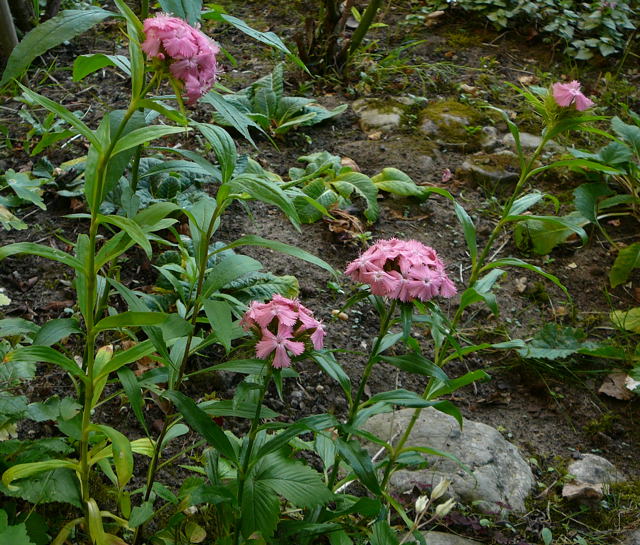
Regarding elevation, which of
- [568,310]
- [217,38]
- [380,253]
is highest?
[380,253]

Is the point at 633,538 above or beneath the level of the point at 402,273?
beneath

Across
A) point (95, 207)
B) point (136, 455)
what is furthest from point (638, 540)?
point (95, 207)

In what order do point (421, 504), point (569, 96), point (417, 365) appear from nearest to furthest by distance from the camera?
point (417, 365), point (569, 96), point (421, 504)

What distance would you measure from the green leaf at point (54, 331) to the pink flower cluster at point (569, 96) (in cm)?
135

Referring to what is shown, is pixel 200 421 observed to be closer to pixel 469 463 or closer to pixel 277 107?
pixel 469 463

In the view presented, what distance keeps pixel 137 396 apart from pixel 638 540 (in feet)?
4.99

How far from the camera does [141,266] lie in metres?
2.70

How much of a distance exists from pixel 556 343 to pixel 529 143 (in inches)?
58.5

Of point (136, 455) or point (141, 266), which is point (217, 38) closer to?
point (141, 266)

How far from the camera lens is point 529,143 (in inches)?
150

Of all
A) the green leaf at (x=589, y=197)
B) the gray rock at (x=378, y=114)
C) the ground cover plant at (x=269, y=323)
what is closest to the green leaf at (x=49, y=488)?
the ground cover plant at (x=269, y=323)

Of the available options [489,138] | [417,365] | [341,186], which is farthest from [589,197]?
[417,365]

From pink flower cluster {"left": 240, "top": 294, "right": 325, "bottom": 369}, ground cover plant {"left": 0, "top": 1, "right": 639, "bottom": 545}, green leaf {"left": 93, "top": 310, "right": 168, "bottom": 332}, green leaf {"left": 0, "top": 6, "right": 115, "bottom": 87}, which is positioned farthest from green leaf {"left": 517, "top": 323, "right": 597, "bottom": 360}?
green leaf {"left": 0, "top": 6, "right": 115, "bottom": 87}

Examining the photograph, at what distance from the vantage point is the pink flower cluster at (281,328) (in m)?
1.38
